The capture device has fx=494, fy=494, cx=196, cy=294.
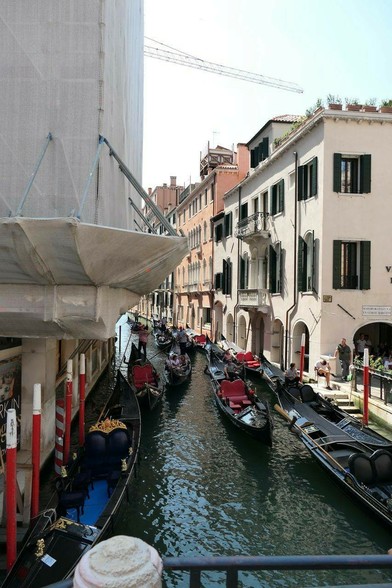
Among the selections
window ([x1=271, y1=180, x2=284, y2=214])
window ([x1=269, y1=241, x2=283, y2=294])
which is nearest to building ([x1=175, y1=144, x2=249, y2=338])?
window ([x1=271, y1=180, x2=284, y2=214])

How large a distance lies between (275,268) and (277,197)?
2701 millimetres

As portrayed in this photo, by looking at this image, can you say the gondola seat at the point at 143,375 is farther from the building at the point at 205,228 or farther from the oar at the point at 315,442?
the building at the point at 205,228

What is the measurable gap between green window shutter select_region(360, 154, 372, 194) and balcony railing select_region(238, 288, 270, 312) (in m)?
6.16

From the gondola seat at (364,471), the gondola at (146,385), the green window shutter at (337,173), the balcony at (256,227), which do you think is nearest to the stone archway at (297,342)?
the balcony at (256,227)

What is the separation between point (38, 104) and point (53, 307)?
2.64m

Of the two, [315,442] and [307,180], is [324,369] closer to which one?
[315,442]

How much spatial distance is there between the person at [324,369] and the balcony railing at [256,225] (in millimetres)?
6766

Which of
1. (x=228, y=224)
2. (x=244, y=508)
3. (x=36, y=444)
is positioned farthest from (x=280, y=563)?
(x=228, y=224)

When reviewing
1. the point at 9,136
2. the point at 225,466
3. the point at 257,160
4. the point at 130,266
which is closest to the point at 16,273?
the point at 130,266

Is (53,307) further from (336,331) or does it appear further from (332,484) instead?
(336,331)

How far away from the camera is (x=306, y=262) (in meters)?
16.2

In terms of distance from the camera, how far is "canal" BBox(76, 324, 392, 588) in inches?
253

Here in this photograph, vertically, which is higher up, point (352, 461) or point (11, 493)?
point (11, 493)

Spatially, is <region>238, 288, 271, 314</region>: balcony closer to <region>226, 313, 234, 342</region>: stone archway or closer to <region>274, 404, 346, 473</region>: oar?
<region>226, 313, 234, 342</region>: stone archway
